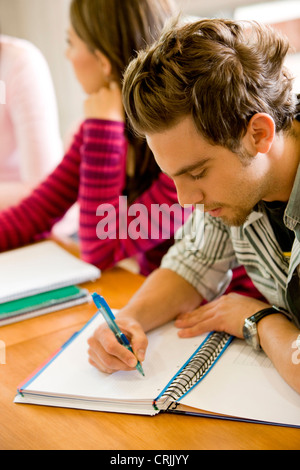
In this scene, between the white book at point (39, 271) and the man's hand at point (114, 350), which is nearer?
the man's hand at point (114, 350)

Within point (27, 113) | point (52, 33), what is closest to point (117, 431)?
point (27, 113)

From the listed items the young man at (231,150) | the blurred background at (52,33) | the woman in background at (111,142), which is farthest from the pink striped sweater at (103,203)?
the blurred background at (52,33)

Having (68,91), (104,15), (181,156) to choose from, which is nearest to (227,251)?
(181,156)

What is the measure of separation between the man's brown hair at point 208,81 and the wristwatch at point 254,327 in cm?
30

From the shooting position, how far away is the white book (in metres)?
1.26

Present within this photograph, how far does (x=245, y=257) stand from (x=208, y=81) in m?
0.41

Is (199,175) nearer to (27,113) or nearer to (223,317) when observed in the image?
(223,317)

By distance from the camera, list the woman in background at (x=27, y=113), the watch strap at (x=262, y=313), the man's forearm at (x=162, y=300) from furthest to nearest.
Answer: the woman in background at (x=27, y=113) → the man's forearm at (x=162, y=300) → the watch strap at (x=262, y=313)

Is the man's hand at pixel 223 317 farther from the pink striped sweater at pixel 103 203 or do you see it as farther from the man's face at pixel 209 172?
the pink striped sweater at pixel 103 203

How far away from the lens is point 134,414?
0.85 m

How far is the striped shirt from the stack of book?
23 cm

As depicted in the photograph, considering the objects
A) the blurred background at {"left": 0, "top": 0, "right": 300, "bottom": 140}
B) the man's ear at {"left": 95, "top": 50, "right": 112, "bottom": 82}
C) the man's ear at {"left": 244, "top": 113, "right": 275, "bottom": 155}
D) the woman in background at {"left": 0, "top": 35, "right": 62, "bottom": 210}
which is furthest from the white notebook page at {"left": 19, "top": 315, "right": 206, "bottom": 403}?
the blurred background at {"left": 0, "top": 0, "right": 300, "bottom": 140}

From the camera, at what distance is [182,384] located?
0.88m

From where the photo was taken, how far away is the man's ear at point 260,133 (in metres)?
0.91
